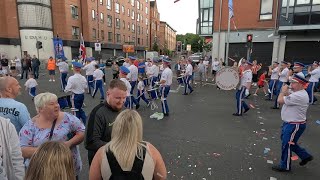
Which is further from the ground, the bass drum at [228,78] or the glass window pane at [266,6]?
the glass window pane at [266,6]

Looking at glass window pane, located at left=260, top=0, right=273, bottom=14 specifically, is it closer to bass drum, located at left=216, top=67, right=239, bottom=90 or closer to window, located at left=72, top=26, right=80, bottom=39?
bass drum, located at left=216, top=67, right=239, bottom=90

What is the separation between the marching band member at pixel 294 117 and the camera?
4508 millimetres

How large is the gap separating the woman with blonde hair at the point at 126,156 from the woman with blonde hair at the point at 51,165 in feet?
1.28

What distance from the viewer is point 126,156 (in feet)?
6.29

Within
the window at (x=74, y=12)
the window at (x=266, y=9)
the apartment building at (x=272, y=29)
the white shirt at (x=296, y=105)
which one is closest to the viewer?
the white shirt at (x=296, y=105)

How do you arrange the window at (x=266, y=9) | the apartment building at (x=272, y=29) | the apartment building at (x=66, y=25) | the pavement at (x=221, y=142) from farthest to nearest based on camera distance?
the apartment building at (x=66, y=25) → the window at (x=266, y=9) → the apartment building at (x=272, y=29) → the pavement at (x=221, y=142)

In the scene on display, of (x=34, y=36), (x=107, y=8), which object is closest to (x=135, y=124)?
(x=34, y=36)

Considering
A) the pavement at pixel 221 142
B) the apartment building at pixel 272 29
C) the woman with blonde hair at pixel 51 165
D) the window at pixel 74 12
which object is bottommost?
the pavement at pixel 221 142

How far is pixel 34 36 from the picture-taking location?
32.5 meters

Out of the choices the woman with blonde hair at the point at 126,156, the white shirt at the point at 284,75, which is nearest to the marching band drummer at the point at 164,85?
the white shirt at the point at 284,75

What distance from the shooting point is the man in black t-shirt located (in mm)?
2580

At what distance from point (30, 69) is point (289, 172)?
21.0 meters

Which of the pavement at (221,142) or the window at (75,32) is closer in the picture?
the pavement at (221,142)

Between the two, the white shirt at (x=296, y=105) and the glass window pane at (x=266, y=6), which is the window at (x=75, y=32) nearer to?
the glass window pane at (x=266, y=6)
